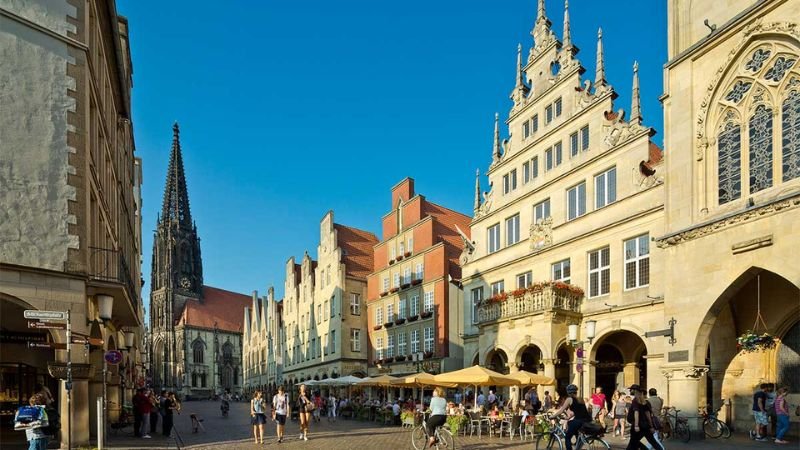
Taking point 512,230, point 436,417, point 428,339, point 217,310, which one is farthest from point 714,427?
point 217,310

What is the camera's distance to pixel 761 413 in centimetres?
1689

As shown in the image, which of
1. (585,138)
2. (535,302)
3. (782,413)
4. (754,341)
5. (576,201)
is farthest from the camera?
(576,201)

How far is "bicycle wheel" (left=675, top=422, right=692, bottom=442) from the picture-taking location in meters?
17.7

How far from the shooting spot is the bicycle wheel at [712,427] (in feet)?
58.5

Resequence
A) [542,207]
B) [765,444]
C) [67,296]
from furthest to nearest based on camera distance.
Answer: [542,207], [765,444], [67,296]

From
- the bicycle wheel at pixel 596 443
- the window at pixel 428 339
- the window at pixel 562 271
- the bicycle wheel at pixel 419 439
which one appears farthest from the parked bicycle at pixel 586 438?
the window at pixel 428 339

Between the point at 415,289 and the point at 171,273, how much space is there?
82.8m

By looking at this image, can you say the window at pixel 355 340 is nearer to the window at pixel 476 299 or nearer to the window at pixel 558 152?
the window at pixel 476 299

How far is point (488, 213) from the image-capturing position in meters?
33.1

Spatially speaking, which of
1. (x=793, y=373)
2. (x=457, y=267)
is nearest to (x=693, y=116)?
(x=793, y=373)

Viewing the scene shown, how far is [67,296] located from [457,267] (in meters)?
26.3

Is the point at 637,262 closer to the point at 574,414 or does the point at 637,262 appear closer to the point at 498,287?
the point at 498,287

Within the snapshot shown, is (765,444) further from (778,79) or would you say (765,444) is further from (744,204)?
(778,79)

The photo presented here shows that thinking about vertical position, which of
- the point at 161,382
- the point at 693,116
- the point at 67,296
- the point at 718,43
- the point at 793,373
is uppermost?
the point at 718,43
